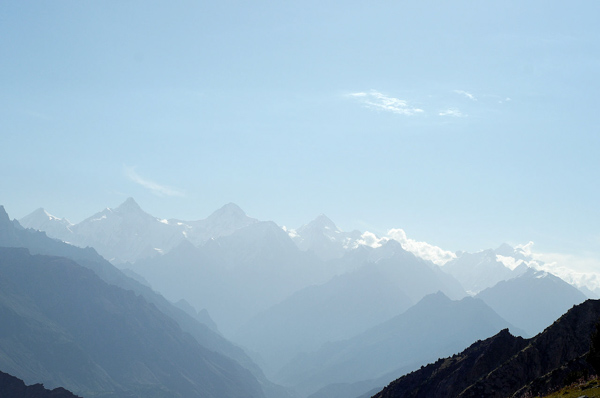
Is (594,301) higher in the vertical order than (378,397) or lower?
higher

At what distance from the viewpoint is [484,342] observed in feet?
351

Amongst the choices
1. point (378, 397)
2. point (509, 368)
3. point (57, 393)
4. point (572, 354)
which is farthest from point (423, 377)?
point (57, 393)

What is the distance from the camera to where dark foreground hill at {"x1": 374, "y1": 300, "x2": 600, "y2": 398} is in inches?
2852

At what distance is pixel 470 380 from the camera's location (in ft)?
314

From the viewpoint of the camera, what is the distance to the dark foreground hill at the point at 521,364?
238ft

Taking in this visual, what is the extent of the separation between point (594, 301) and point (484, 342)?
21.8 meters

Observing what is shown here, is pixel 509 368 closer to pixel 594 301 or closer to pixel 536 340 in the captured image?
pixel 536 340

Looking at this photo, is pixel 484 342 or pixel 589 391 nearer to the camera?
pixel 589 391

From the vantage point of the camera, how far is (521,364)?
86375 millimetres

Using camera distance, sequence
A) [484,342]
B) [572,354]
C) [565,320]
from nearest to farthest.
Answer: [572,354]
[565,320]
[484,342]

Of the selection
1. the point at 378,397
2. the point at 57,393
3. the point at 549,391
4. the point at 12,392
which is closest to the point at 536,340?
the point at 549,391

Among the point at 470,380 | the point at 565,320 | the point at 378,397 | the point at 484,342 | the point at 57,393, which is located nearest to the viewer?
the point at 565,320

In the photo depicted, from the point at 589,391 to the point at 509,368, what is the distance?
128 ft

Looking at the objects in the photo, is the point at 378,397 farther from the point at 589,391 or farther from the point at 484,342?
the point at 589,391
